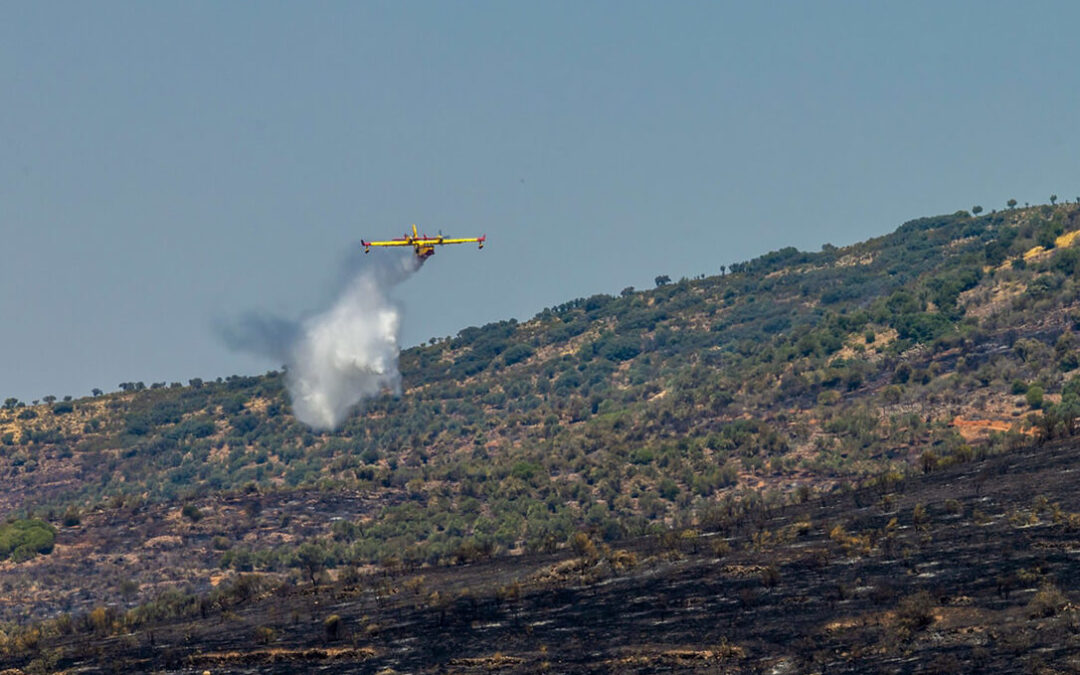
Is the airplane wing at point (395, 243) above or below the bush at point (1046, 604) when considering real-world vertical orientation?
above

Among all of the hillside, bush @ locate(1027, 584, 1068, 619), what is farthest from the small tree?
bush @ locate(1027, 584, 1068, 619)

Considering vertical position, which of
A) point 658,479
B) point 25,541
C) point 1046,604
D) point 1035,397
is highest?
point 25,541

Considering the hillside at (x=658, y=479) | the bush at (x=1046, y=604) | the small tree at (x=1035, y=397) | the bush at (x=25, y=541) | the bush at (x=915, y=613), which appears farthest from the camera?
the small tree at (x=1035, y=397)

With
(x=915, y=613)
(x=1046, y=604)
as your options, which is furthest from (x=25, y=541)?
(x=1046, y=604)

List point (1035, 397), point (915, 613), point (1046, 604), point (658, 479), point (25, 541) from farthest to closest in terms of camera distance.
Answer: point (658, 479) → point (1035, 397) → point (25, 541) → point (915, 613) → point (1046, 604)

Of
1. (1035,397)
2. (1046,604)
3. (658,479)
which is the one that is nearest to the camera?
(1046,604)

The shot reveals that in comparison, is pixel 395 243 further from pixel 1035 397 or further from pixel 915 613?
pixel 915 613

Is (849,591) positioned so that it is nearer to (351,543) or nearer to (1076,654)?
(1076,654)

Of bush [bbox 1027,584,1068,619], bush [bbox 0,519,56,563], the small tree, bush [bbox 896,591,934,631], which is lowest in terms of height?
bush [bbox 1027,584,1068,619]

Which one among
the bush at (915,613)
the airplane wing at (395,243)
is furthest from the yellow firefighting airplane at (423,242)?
the bush at (915,613)

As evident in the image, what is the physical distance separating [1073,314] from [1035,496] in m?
79.5

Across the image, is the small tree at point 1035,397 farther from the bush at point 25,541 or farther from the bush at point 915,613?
the bush at point 915,613

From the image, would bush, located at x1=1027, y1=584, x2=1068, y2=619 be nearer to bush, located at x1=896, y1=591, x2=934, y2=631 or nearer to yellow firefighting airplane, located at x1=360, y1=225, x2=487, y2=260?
bush, located at x1=896, y1=591, x2=934, y2=631

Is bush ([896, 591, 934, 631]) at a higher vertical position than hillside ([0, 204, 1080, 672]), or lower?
lower
